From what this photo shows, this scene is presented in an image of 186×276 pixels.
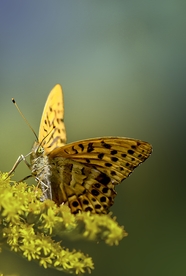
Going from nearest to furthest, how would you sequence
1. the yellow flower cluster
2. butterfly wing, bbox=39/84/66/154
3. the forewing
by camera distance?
the yellow flower cluster
the forewing
butterfly wing, bbox=39/84/66/154

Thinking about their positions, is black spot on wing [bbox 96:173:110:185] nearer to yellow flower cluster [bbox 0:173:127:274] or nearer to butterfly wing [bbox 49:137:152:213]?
butterfly wing [bbox 49:137:152:213]

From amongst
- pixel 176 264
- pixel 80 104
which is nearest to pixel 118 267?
pixel 176 264

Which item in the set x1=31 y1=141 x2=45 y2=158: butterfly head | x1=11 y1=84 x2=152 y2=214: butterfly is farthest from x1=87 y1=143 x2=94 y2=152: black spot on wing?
x1=31 y1=141 x2=45 y2=158: butterfly head

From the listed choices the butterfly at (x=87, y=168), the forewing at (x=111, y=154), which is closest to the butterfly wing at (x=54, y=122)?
the butterfly at (x=87, y=168)

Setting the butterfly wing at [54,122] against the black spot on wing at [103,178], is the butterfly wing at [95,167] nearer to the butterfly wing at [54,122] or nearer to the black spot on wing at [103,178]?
the black spot on wing at [103,178]

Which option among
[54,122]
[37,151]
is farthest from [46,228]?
[54,122]

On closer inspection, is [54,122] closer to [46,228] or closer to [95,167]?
[95,167]
